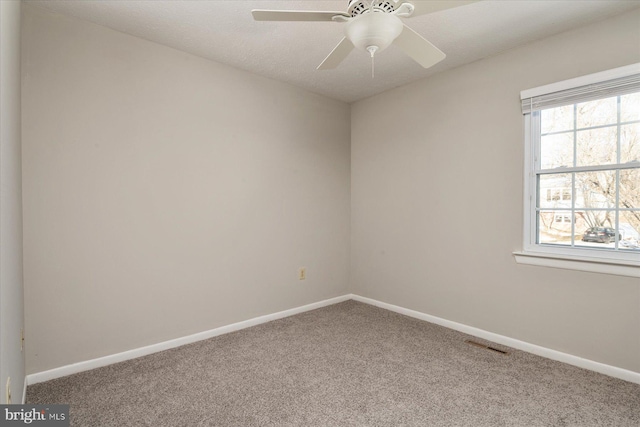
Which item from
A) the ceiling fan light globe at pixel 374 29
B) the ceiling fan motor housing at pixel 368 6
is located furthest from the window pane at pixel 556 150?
the ceiling fan motor housing at pixel 368 6

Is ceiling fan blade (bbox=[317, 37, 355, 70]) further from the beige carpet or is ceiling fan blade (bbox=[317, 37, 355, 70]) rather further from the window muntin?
the beige carpet

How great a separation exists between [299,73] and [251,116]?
0.62 m

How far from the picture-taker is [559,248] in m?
2.45

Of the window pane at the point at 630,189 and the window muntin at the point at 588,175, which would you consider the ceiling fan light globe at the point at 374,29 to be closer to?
the window muntin at the point at 588,175

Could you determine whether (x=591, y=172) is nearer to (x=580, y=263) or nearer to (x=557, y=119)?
(x=557, y=119)

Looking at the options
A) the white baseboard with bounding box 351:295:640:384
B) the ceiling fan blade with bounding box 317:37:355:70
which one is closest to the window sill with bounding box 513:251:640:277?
the white baseboard with bounding box 351:295:640:384

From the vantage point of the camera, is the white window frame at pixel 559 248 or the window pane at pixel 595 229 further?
the window pane at pixel 595 229

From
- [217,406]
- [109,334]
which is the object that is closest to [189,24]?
[109,334]

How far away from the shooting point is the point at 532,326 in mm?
2518

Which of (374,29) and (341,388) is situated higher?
(374,29)

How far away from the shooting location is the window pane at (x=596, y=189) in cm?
224

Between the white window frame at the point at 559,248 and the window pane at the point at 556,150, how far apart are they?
0.19ft

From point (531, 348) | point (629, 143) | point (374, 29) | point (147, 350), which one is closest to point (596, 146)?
point (629, 143)

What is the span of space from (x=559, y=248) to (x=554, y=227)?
0.56 ft
